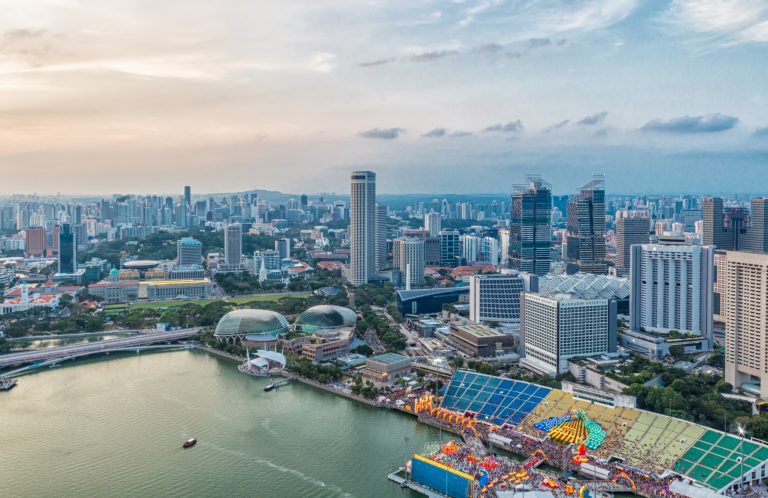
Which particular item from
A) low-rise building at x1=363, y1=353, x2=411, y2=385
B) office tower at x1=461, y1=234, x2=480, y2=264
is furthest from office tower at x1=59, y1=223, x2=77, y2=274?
low-rise building at x1=363, y1=353, x2=411, y2=385

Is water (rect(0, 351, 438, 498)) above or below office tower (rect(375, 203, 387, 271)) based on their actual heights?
below

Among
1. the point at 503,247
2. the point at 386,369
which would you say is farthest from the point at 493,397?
the point at 503,247

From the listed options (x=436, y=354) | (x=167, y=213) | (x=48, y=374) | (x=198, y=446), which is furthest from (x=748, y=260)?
(x=167, y=213)

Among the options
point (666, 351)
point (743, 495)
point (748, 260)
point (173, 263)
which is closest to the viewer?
point (743, 495)

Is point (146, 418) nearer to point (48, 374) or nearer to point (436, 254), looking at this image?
point (48, 374)

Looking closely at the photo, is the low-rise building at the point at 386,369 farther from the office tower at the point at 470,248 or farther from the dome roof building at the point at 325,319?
the office tower at the point at 470,248

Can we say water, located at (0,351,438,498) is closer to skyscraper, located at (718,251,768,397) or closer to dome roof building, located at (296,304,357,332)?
dome roof building, located at (296,304,357,332)
